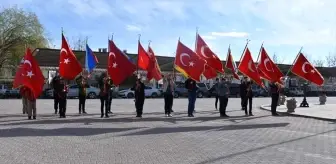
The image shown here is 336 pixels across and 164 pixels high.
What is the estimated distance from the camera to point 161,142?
10.6 m

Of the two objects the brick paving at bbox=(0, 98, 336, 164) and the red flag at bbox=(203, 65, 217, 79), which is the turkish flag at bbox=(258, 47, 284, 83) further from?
the brick paving at bbox=(0, 98, 336, 164)

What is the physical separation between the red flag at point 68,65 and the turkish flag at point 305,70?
344 inches

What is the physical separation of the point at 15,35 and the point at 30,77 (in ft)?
151

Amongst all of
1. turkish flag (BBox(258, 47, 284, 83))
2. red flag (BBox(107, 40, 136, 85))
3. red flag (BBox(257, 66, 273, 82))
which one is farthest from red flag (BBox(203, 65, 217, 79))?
red flag (BBox(107, 40, 136, 85))

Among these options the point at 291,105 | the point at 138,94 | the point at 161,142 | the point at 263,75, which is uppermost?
the point at 263,75

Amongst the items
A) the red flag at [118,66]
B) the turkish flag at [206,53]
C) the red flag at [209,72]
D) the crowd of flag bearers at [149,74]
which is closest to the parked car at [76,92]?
the crowd of flag bearers at [149,74]

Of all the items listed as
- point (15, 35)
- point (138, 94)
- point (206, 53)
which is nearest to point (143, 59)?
point (206, 53)

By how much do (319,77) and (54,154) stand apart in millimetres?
13140

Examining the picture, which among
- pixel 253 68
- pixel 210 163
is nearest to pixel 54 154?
pixel 210 163

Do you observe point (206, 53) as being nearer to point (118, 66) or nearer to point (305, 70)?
point (305, 70)

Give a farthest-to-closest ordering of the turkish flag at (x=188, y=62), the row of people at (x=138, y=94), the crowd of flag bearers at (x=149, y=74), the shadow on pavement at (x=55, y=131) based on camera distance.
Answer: the turkish flag at (x=188, y=62) < the row of people at (x=138, y=94) < the crowd of flag bearers at (x=149, y=74) < the shadow on pavement at (x=55, y=131)

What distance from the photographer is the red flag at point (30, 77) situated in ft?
53.4

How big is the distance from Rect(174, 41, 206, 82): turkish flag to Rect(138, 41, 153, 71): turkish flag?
71.1 inches

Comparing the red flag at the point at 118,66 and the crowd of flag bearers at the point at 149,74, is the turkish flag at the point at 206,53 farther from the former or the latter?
the red flag at the point at 118,66
